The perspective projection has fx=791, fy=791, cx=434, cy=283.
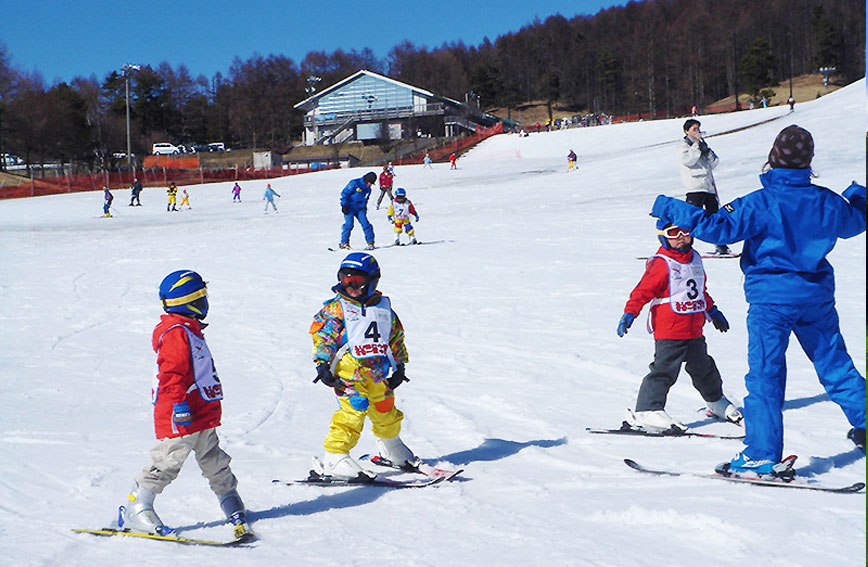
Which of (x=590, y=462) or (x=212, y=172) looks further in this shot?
(x=212, y=172)

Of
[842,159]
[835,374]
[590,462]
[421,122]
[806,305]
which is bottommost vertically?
[590,462]

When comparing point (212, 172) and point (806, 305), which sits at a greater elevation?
point (212, 172)

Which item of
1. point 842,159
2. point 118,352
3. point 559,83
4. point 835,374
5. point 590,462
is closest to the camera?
point 835,374

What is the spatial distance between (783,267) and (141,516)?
11.0ft

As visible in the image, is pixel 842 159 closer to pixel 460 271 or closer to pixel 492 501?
pixel 460 271

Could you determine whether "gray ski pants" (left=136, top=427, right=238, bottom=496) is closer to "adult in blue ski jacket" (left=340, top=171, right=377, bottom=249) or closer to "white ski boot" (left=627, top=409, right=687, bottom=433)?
"white ski boot" (left=627, top=409, right=687, bottom=433)

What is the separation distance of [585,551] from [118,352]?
6.57 meters

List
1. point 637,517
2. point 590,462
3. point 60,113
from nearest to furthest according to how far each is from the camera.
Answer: point 637,517
point 590,462
point 60,113

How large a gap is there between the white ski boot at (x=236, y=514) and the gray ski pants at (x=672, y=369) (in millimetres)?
2738

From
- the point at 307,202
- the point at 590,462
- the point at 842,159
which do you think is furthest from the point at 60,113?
the point at 590,462

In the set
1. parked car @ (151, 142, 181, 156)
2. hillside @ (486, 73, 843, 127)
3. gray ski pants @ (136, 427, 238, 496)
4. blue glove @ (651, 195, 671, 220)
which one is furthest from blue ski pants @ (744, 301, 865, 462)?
parked car @ (151, 142, 181, 156)

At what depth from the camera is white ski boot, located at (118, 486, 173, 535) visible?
3.84 meters

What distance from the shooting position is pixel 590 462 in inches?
187

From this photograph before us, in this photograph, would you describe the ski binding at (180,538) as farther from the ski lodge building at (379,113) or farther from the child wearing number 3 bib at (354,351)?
the ski lodge building at (379,113)
